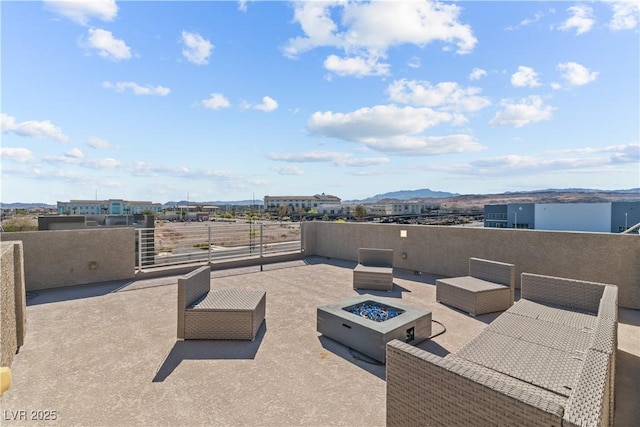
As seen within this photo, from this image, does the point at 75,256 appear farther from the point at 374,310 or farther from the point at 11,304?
the point at 374,310

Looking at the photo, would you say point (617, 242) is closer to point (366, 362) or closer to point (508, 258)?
point (508, 258)

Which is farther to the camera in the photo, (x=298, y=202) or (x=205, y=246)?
(x=298, y=202)

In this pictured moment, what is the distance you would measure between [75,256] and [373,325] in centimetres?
600

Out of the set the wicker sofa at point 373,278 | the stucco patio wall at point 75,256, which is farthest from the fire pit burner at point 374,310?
the stucco patio wall at point 75,256

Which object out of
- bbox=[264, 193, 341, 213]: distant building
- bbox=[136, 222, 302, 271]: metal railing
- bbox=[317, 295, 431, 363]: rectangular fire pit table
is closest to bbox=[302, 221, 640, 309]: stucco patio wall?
bbox=[136, 222, 302, 271]: metal railing

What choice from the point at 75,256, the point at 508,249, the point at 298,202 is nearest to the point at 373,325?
the point at 508,249

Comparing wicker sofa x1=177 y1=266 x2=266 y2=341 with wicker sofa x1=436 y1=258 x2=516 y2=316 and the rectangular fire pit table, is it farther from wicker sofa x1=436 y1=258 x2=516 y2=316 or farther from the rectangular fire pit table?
wicker sofa x1=436 y1=258 x2=516 y2=316

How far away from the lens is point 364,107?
15117 millimetres

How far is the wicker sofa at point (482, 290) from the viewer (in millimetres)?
4344

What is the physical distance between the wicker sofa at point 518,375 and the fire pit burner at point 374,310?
1048 millimetres

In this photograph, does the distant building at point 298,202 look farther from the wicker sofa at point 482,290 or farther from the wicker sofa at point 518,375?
the wicker sofa at point 518,375

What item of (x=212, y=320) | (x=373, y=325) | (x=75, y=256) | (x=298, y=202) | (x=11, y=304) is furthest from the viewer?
(x=298, y=202)

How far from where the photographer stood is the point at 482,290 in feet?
14.3

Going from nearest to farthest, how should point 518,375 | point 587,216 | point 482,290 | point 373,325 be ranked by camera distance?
point 518,375
point 373,325
point 482,290
point 587,216
